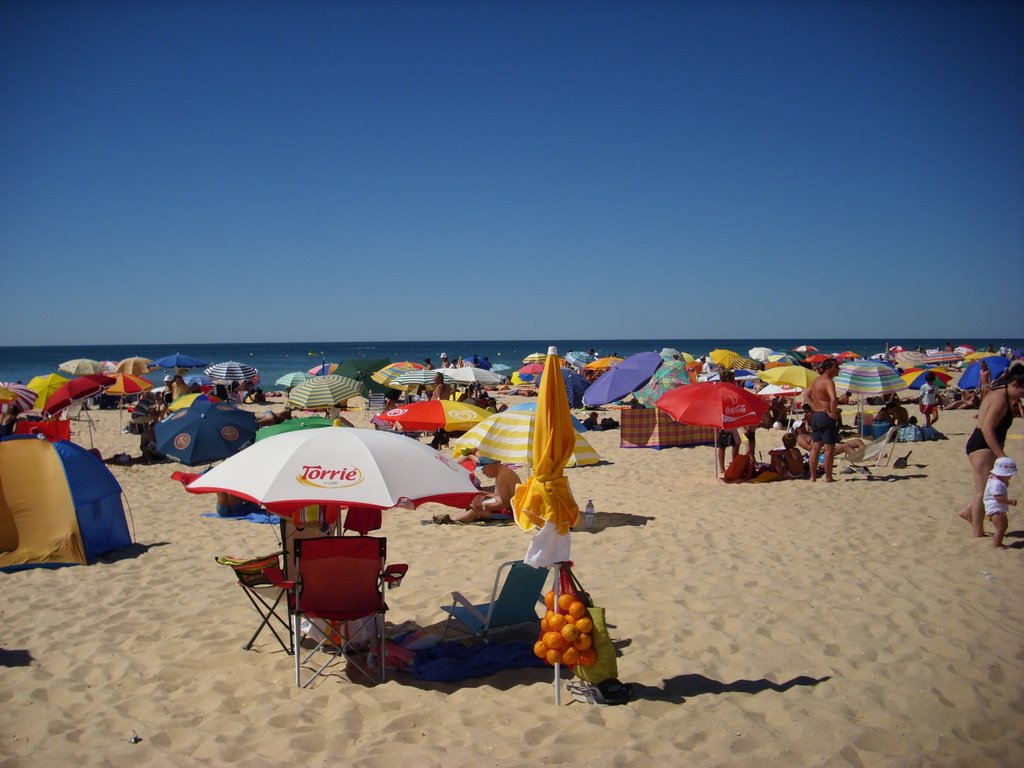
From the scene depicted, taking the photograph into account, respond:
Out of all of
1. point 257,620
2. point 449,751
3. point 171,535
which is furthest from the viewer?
point 171,535

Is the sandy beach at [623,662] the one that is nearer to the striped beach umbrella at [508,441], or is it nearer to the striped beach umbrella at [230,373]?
the striped beach umbrella at [508,441]

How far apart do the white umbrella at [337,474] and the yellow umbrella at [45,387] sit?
11813 mm

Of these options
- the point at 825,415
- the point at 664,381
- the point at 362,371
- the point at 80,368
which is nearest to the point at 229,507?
the point at 825,415

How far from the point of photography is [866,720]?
3484 millimetres

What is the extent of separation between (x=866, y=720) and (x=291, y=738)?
9.57 ft

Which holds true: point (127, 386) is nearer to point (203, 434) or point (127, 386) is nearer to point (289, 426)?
point (203, 434)

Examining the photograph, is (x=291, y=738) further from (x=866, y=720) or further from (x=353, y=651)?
(x=866, y=720)

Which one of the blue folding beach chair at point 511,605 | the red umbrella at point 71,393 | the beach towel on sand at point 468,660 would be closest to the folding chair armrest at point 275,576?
the beach towel on sand at point 468,660

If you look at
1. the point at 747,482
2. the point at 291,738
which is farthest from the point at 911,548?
the point at 291,738

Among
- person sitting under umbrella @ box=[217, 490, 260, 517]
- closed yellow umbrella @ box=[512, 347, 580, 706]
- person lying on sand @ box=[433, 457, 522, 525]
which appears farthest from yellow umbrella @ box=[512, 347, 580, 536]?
person sitting under umbrella @ box=[217, 490, 260, 517]

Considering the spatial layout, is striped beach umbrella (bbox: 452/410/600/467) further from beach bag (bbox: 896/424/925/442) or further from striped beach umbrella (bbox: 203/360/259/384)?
striped beach umbrella (bbox: 203/360/259/384)

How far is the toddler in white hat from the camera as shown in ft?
19.5

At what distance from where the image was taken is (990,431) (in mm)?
6156

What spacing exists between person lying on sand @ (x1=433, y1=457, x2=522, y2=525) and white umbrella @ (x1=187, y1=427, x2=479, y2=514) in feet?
9.69
